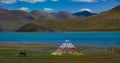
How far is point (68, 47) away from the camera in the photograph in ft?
189

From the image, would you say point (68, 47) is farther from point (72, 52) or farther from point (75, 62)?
point (75, 62)

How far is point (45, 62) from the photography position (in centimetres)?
4372

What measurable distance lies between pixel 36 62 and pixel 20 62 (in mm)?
1997

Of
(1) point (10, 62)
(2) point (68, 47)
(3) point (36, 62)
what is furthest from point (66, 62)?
(2) point (68, 47)

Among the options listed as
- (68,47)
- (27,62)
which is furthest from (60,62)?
(68,47)

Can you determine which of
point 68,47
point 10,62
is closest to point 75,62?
point 10,62

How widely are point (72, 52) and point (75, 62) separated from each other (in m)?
14.4

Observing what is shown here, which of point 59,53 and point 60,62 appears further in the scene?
point 59,53

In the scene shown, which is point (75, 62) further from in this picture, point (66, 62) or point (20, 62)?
point (20, 62)

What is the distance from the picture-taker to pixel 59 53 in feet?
189

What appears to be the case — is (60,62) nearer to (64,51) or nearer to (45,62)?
(45,62)

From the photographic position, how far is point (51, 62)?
43.6m

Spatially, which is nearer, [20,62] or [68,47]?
[20,62]

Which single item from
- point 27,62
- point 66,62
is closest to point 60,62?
point 66,62
